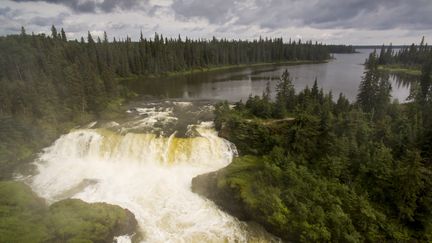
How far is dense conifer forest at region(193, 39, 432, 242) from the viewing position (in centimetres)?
2333

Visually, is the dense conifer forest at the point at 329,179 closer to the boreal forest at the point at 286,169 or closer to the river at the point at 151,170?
the boreal forest at the point at 286,169

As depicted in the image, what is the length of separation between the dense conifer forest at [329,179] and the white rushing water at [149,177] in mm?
2195

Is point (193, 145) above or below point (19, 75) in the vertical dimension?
below

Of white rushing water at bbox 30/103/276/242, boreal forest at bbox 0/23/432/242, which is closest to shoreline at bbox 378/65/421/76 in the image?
boreal forest at bbox 0/23/432/242

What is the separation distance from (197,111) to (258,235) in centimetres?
2984

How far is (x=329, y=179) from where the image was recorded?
92.6ft

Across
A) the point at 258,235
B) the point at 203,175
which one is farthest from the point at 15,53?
the point at 258,235

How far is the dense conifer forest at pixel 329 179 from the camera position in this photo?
76.5ft

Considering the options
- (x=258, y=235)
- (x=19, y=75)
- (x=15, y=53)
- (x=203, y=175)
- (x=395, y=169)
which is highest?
(x=15, y=53)

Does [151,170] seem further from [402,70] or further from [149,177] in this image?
[402,70]

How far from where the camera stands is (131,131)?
38.4 metres

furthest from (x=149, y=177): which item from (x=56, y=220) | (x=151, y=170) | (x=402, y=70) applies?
(x=402, y=70)

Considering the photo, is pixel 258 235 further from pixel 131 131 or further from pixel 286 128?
pixel 131 131

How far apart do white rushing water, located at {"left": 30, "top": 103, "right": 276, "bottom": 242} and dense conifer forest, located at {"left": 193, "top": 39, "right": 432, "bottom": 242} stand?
2.20m
